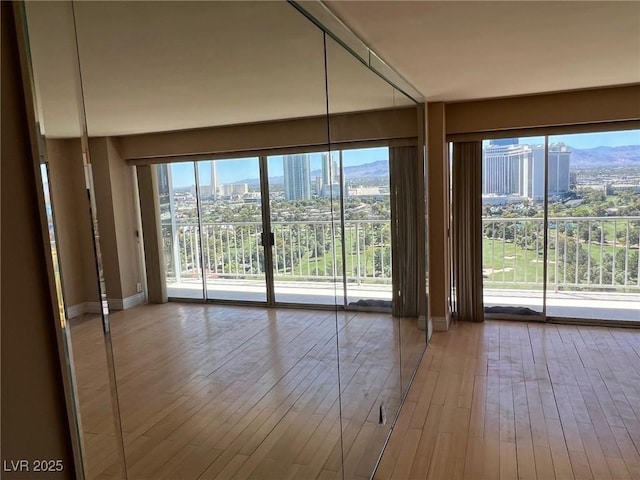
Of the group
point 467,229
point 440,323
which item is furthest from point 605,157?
point 440,323

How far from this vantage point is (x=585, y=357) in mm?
3797

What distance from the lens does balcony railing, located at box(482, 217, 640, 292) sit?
4.81 metres

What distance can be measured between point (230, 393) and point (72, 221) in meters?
0.78

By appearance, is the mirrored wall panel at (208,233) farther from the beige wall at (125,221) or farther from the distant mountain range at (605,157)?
the distant mountain range at (605,157)

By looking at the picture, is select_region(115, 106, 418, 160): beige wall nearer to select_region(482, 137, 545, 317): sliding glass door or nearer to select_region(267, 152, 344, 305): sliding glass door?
select_region(267, 152, 344, 305): sliding glass door

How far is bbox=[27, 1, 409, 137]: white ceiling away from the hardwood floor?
1.97 m

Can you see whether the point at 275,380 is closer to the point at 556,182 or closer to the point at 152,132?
the point at 152,132

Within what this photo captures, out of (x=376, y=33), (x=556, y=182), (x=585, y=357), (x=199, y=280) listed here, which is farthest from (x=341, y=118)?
(x=556, y=182)

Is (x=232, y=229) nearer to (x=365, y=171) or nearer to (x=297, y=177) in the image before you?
(x=297, y=177)

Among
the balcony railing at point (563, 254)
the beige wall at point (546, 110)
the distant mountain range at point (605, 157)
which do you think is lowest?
the balcony railing at point (563, 254)

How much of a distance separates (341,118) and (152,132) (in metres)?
1.19

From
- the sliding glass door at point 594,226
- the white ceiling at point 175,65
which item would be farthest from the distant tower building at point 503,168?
the white ceiling at point 175,65

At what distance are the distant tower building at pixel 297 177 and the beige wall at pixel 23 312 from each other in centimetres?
92

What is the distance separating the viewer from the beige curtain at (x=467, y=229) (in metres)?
4.62
